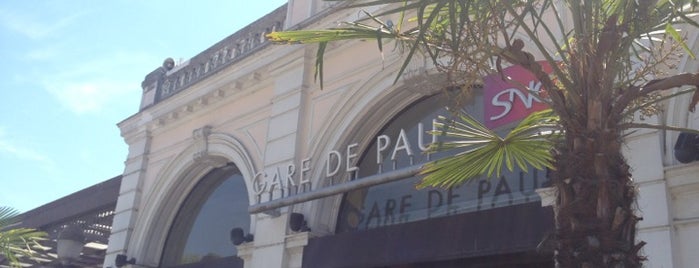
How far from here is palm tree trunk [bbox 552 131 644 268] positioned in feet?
12.9

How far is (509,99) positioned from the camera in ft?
27.2

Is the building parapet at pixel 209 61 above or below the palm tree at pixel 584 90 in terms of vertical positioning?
above

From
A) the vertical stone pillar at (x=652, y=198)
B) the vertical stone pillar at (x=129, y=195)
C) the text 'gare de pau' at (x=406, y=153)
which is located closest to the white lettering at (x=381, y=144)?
the text 'gare de pau' at (x=406, y=153)

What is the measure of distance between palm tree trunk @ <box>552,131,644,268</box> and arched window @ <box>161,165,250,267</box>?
8423 millimetres

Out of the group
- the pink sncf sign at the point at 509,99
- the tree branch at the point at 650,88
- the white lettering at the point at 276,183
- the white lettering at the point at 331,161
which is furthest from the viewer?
the white lettering at the point at 276,183

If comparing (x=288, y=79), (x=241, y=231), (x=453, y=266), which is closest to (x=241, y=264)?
(x=241, y=231)

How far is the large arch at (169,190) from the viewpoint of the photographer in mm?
12766

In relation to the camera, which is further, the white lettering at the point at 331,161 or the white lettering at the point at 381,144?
the white lettering at the point at 331,161

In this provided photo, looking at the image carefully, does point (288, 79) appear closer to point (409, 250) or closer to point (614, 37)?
point (409, 250)

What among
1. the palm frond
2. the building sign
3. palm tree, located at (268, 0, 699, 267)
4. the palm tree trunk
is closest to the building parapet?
the building sign

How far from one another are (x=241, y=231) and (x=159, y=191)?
3094mm

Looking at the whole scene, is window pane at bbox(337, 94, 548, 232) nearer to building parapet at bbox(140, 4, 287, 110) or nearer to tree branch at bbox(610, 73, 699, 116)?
building parapet at bbox(140, 4, 287, 110)

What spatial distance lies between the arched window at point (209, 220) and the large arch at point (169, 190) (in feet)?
0.41

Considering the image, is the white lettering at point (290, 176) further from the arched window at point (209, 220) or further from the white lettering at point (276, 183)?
the arched window at point (209, 220)
